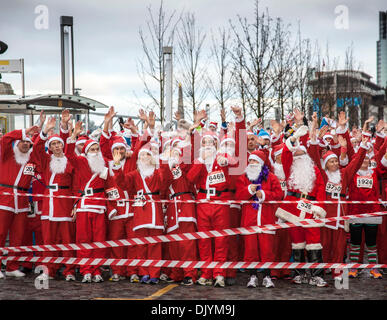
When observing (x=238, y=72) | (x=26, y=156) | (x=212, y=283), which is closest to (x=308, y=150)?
(x=212, y=283)

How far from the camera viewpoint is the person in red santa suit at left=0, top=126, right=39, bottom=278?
8.11 meters

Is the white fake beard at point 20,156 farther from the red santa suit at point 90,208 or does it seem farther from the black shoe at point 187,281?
the black shoe at point 187,281

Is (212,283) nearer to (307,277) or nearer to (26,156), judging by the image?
(307,277)

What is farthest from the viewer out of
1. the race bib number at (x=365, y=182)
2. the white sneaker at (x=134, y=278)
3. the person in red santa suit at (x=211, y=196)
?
the race bib number at (x=365, y=182)

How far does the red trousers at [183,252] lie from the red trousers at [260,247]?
755 mm

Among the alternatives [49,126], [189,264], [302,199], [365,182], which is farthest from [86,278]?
[365,182]

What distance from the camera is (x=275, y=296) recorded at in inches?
271

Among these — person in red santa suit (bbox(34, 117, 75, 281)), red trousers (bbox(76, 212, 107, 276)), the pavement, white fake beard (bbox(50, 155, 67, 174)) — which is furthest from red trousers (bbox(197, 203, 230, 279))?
white fake beard (bbox(50, 155, 67, 174))

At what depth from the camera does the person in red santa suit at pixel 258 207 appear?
741 cm

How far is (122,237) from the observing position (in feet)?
26.7

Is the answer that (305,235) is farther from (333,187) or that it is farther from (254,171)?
(254,171)

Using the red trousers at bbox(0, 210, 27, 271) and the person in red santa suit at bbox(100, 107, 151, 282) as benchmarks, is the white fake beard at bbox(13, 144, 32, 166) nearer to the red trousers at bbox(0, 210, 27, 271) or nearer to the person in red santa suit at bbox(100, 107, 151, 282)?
the red trousers at bbox(0, 210, 27, 271)

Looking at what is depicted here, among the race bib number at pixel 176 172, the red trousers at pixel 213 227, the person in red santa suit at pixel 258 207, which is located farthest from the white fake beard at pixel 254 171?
the race bib number at pixel 176 172

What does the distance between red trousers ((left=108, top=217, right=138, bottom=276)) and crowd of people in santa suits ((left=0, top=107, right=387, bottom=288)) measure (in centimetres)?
1
